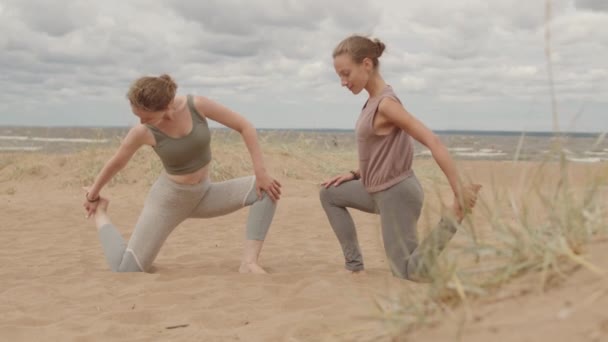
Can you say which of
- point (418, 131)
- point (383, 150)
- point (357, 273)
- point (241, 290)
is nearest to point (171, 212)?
point (241, 290)

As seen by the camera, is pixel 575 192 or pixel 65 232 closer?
pixel 575 192

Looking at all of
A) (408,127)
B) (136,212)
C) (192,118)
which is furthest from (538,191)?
(136,212)

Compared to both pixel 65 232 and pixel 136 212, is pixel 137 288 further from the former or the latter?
pixel 136 212

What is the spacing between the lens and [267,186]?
430 cm

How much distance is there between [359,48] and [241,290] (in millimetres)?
1517

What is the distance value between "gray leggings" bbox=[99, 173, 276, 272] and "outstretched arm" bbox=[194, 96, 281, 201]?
0.09m

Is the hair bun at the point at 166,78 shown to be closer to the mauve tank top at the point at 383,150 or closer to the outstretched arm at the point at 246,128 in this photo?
the outstretched arm at the point at 246,128

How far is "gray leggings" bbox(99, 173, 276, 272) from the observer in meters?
4.25

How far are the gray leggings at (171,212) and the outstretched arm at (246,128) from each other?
9 centimetres

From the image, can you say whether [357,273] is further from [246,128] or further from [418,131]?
[246,128]

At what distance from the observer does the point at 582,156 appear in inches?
98.2

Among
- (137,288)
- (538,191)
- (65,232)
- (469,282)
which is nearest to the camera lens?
(469,282)

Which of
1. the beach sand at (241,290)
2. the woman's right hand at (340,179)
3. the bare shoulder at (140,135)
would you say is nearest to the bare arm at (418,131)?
the beach sand at (241,290)

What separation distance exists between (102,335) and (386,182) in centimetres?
169
